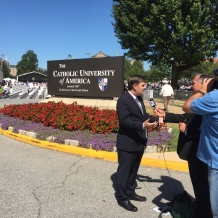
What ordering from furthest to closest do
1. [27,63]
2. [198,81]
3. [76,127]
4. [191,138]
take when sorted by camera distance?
[27,63] < [76,127] < [191,138] < [198,81]

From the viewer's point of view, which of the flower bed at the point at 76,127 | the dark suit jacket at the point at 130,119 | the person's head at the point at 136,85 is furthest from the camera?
the flower bed at the point at 76,127

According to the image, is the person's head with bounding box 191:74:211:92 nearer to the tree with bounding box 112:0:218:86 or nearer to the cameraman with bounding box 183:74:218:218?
the cameraman with bounding box 183:74:218:218

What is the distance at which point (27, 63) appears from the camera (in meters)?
130

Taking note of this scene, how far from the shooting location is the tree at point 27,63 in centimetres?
12912

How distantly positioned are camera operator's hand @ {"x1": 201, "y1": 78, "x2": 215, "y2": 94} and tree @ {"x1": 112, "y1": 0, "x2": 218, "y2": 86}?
16225 millimetres

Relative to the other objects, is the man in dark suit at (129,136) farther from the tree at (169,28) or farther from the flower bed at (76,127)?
the tree at (169,28)

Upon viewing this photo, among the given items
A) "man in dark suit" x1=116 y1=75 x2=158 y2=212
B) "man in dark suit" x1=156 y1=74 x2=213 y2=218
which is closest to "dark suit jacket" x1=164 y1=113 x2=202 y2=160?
"man in dark suit" x1=156 y1=74 x2=213 y2=218

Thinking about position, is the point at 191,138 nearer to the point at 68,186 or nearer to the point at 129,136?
the point at 129,136

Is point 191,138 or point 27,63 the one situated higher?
point 27,63

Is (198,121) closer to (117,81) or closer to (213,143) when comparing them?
(213,143)

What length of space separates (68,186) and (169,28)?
1790cm

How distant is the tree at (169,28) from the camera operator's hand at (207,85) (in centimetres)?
1622

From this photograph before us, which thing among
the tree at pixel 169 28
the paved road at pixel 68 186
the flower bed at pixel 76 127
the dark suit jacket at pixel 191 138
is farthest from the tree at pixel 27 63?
the dark suit jacket at pixel 191 138

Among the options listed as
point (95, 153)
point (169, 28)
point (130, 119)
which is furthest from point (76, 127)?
point (169, 28)
